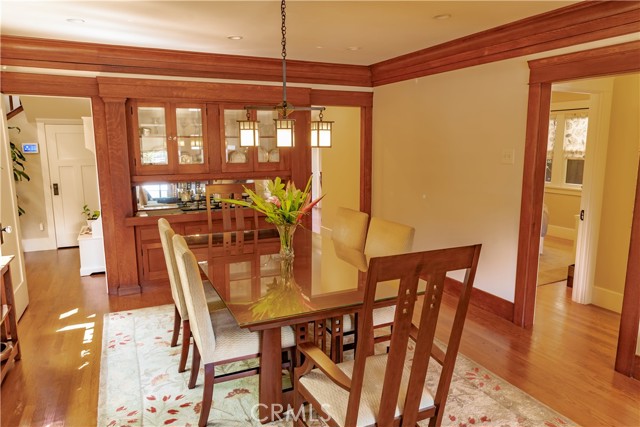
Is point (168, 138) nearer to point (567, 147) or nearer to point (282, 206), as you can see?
point (282, 206)

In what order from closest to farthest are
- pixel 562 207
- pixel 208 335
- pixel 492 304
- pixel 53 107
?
pixel 208 335
pixel 492 304
pixel 53 107
pixel 562 207

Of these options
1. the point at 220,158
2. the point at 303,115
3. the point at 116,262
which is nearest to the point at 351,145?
the point at 303,115

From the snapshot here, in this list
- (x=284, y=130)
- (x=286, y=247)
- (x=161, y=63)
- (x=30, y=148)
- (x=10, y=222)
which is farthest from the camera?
(x=30, y=148)

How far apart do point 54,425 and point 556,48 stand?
13.3 feet

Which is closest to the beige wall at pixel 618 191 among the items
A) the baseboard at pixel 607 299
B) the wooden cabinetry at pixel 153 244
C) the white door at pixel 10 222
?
the baseboard at pixel 607 299

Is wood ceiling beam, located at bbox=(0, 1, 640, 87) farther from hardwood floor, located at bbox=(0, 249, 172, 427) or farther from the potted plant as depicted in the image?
the potted plant

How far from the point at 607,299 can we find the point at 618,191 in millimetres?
998

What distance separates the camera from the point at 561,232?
21.8ft

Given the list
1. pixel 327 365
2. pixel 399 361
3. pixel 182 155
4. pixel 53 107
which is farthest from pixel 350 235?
pixel 53 107

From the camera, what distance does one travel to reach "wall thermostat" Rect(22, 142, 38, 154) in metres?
5.95

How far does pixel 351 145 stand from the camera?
6.36 metres

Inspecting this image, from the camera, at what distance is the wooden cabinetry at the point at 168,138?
A: 14.2 feet

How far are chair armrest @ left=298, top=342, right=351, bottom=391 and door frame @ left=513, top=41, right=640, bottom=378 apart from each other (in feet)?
7.16

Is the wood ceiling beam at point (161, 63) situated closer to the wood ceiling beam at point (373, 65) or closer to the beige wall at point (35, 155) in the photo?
→ the wood ceiling beam at point (373, 65)
